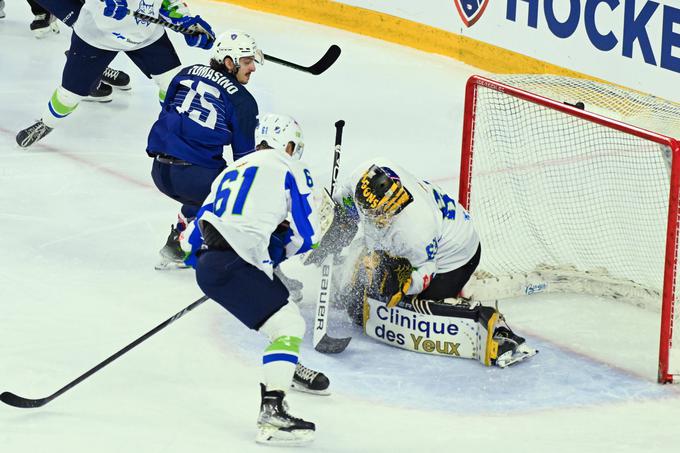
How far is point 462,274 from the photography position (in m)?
4.70

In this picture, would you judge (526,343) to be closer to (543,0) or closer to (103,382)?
(103,382)

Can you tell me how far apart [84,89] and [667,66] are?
272 cm

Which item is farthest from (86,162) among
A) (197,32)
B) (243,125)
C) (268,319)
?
(268,319)

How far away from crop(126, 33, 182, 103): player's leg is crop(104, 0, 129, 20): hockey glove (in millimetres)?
263

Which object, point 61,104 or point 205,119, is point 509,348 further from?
point 61,104

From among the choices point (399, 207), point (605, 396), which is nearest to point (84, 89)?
point (399, 207)

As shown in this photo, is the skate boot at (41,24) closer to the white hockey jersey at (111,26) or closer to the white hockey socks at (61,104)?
the white hockey socks at (61,104)

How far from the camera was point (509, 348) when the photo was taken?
175 inches

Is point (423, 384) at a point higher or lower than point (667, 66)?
lower

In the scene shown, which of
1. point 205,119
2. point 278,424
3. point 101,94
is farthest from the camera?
point 101,94

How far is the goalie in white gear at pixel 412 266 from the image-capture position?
14.4 feet

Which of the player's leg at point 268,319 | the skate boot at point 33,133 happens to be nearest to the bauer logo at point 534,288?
the player's leg at point 268,319

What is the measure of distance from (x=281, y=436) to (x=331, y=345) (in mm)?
802

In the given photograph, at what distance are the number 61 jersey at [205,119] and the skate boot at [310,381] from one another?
110 cm
